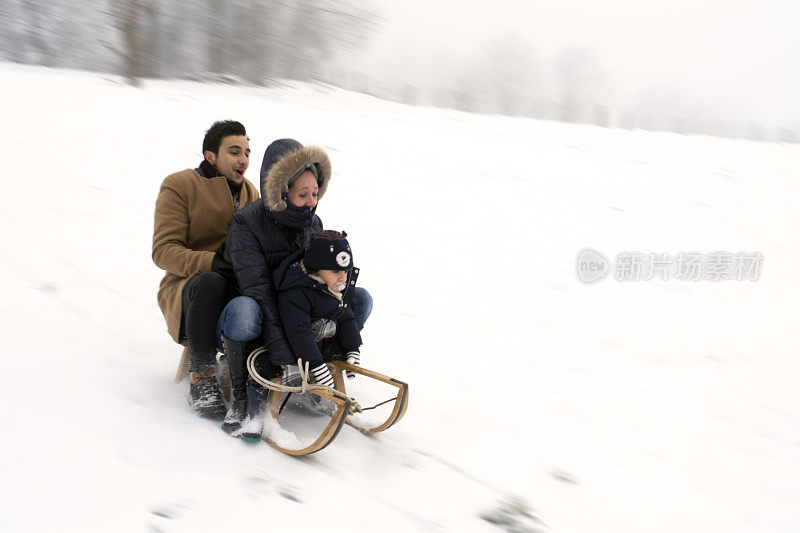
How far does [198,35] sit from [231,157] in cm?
2254

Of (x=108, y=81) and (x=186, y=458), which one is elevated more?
(x=108, y=81)

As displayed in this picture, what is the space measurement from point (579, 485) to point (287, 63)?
81.3 feet

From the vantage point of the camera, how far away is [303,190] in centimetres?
275

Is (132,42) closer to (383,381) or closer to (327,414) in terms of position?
(327,414)

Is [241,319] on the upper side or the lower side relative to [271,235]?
lower

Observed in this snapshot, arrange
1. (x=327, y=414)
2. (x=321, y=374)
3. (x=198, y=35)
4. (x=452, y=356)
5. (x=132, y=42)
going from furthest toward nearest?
(x=198, y=35)
(x=132, y=42)
(x=452, y=356)
(x=327, y=414)
(x=321, y=374)

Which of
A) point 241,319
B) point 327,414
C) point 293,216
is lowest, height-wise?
point 327,414

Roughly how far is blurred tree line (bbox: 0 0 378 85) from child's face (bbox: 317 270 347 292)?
17550mm

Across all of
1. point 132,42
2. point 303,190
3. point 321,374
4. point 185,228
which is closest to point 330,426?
point 321,374

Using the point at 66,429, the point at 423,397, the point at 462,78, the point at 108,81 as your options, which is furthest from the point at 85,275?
the point at 462,78

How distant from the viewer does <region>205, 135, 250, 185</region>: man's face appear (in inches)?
115

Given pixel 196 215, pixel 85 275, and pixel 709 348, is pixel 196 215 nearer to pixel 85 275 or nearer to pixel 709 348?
pixel 85 275

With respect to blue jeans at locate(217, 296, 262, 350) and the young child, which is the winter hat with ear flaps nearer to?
the young child

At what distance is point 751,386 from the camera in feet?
13.0
